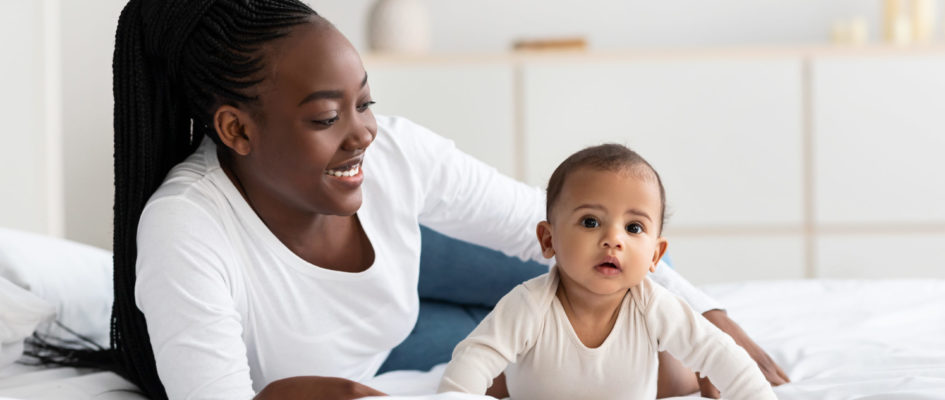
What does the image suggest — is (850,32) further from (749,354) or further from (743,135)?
(749,354)

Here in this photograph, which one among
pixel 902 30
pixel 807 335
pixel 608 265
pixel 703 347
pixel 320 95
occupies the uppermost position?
pixel 902 30

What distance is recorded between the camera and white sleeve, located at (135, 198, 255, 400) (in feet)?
3.51

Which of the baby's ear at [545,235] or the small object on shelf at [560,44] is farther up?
the small object on shelf at [560,44]

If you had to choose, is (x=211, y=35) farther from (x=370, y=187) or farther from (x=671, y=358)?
(x=671, y=358)

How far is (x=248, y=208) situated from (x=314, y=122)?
16cm

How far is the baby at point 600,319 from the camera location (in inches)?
44.4

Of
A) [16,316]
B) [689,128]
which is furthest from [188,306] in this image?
[689,128]

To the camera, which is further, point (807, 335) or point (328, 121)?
point (807, 335)

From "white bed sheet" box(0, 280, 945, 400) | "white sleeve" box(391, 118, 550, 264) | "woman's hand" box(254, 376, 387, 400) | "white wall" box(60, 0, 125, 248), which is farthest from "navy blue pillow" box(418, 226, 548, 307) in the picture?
"white wall" box(60, 0, 125, 248)

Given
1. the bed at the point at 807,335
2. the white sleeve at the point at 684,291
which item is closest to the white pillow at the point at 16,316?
the bed at the point at 807,335

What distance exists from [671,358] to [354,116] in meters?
0.50

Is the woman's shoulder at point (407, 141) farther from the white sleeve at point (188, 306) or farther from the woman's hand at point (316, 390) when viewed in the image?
the woman's hand at point (316, 390)

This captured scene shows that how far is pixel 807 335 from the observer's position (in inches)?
61.8

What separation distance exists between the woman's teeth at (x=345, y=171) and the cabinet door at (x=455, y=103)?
2283 millimetres
